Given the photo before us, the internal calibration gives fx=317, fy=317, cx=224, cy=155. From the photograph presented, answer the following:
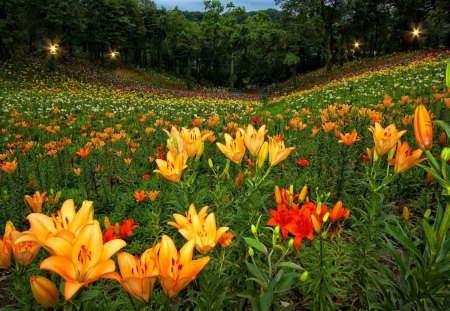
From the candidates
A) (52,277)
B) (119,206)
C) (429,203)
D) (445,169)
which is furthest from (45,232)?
(429,203)

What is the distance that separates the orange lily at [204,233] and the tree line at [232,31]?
3028 centimetres

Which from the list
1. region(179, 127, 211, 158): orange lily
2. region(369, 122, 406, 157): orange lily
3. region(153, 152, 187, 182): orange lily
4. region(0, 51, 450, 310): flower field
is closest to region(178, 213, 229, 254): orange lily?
region(0, 51, 450, 310): flower field

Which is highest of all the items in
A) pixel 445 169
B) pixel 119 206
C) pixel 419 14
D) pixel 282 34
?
pixel 419 14

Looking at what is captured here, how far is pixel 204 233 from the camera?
1.58 metres

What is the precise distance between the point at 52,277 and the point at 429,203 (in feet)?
11.6

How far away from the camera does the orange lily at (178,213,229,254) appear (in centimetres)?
151

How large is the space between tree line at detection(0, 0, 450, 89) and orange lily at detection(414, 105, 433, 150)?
98.1 feet

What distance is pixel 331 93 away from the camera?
14.3 meters

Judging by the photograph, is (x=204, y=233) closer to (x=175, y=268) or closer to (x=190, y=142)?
(x=175, y=268)

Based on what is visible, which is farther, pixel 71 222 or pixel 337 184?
pixel 337 184

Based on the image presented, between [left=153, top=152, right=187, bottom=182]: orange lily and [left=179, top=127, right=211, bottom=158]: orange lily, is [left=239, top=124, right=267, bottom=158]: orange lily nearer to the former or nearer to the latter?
[left=179, top=127, right=211, bottom=158]: orange lily

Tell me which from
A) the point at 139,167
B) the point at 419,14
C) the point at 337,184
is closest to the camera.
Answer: the point at 337,184

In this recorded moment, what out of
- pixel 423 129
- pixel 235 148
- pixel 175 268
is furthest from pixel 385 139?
pixel 175 268

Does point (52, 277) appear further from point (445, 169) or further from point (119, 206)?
point (119, 206)
